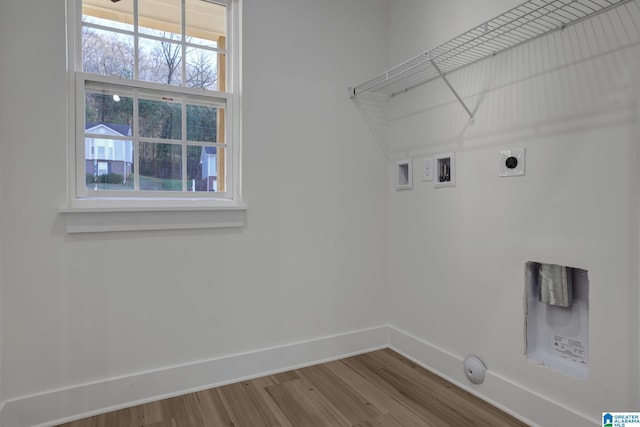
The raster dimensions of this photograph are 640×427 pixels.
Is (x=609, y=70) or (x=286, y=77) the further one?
(x=286, y=77)

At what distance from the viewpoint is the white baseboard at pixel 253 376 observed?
5.44ft

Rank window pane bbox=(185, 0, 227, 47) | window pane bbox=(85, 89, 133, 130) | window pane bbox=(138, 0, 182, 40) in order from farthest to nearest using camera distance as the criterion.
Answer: window pane bbox=(185, 0, 227, 47)
window pane bbox=(138, 0, 182, 40)
window pane bbox=(85, 89, 133, 130)

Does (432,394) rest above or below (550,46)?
below

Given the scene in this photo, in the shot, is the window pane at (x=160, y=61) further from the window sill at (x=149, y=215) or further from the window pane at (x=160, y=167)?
the window sill at (x=149, y=215)

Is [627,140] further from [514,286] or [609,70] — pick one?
[514,286]

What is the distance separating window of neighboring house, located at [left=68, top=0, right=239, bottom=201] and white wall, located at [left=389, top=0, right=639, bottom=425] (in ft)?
3.93

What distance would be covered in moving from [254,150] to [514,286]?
158 centimetres

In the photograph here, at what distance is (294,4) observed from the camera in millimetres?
2254

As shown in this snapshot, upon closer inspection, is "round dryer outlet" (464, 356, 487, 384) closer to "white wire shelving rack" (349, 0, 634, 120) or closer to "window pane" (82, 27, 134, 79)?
"white wire shelving rack" (349, 0, 634, 120)

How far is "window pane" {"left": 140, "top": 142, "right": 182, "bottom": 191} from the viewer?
196 cm

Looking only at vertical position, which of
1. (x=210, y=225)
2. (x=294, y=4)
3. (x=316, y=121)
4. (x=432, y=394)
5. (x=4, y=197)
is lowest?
(x=432, y=394)

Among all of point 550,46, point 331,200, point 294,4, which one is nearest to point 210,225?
point 331,200

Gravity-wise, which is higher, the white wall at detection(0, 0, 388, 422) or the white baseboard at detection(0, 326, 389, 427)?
the white wall at detection(0, 0, 388, 422)

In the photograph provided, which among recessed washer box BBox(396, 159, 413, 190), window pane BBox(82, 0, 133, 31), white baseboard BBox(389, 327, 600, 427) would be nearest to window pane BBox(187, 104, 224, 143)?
window pane BBox(82, 0, 133, 31)
